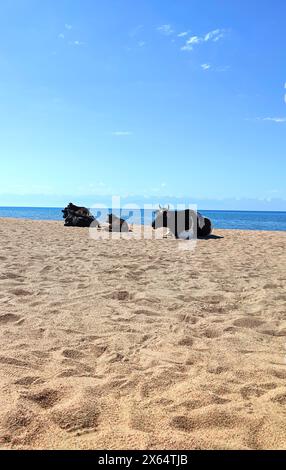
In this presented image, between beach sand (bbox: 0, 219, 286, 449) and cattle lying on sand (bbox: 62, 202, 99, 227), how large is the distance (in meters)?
13.9

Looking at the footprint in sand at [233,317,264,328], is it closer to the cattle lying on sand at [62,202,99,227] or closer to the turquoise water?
the turquoise water

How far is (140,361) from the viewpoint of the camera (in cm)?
323

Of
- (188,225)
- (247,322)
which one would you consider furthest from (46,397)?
(188,225)

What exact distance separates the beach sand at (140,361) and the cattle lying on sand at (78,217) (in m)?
13.9

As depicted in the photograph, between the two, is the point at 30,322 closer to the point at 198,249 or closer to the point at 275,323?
the point at 275,323

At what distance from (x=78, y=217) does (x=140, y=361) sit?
17.9 metres

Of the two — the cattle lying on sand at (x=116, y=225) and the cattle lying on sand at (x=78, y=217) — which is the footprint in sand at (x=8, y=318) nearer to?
the cattle lying on sand at (x=116, y=225)

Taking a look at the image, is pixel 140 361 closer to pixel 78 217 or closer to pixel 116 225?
pixel 116 225

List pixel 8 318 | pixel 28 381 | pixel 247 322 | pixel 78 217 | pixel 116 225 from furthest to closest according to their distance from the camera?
1. pixel 78 217
2. pixel 116 225
3. pixel 247 322
4. pixel 8 318
5. pixel 28 381

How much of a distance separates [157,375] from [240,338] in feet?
4.07

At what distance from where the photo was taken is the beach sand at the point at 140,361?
7.32 ft

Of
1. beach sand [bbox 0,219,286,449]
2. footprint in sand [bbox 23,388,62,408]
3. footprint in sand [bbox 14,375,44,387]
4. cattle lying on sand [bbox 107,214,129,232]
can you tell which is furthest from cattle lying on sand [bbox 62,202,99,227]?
footprint in sand [bbox 23,388,62,408]

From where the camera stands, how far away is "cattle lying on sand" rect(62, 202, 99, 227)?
67.2 feet

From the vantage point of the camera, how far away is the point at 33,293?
16.9 ft
